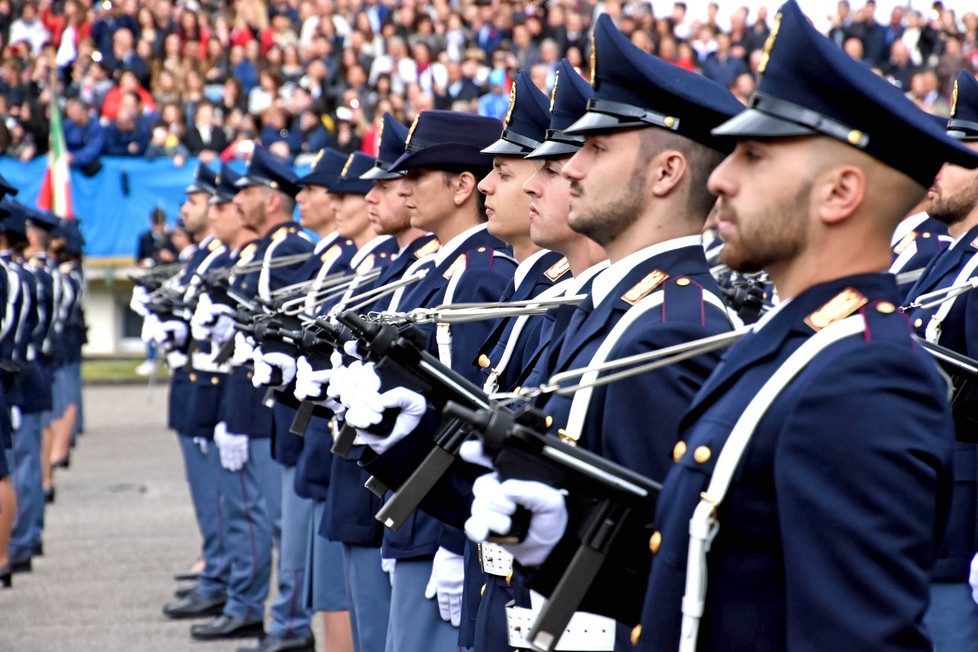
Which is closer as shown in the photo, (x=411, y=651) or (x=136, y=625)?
(x=411, y=651)

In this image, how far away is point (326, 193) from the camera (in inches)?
294

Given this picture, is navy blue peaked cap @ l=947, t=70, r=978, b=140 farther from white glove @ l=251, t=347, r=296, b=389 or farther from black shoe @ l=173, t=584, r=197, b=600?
black shoe @ l=173, t=584, r=197, b=600

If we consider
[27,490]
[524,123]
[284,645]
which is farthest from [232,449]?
[524,123]

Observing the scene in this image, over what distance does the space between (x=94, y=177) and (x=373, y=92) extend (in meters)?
3.93

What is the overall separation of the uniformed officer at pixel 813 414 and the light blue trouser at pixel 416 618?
2.13 meters

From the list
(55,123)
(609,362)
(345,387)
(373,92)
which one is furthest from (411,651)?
(373,92)

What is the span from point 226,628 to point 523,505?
17.7 ft

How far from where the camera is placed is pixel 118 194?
59.9 feet

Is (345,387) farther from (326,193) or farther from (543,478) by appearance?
(326,193)

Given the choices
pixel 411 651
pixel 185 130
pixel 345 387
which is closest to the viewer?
pixel 345 387

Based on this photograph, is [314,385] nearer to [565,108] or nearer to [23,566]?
[565,108]

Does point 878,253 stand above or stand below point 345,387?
above

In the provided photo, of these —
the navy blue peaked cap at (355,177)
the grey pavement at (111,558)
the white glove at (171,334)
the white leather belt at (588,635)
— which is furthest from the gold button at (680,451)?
the white glove at (171,334)

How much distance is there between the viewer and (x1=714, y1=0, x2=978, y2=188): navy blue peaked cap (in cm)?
210
